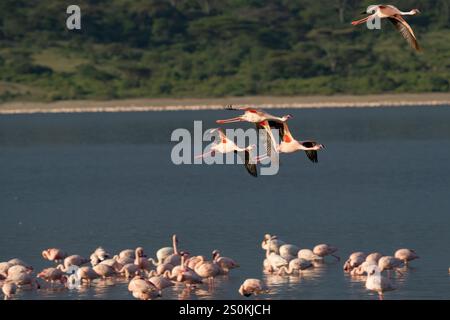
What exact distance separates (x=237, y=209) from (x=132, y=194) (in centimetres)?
1032

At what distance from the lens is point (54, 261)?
39688 mm

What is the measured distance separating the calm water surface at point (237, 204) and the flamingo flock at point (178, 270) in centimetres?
31

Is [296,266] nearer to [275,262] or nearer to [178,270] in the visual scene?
[275,262]

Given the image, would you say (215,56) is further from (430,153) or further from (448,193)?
(448,193)

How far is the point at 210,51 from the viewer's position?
144 m

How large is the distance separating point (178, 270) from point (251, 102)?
90.8 m

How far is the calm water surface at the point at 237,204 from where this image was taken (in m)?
36.6

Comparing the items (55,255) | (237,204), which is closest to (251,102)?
(237,204)

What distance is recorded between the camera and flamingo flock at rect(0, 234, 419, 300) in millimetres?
33562

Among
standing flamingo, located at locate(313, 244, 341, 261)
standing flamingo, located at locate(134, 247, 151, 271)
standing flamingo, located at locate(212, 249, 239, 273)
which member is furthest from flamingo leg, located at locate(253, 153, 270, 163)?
standing flamingo, located at locate(313, 244, 341, 261)

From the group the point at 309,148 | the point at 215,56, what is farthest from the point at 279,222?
the point at 215,56

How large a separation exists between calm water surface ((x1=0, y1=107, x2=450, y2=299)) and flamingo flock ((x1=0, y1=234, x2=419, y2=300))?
308 millimetres
